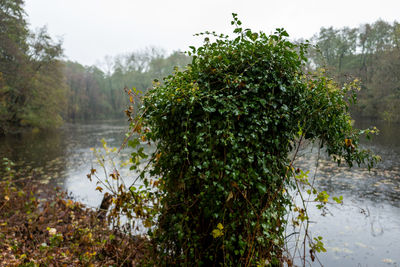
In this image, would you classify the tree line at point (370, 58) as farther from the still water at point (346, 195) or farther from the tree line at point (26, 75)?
the tree line at point (26, 75)

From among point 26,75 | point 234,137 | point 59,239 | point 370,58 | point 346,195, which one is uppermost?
Result: point 370,58

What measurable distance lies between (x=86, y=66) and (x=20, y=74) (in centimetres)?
5161

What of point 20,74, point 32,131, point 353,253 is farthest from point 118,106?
point 353,253

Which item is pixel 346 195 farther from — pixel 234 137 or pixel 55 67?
pixel 55 67

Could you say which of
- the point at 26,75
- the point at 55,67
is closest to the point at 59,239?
the point at 26,75

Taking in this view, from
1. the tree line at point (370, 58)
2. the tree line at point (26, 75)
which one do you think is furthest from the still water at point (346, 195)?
the tree line at point (370, 58)

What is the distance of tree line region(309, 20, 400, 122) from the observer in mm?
26016

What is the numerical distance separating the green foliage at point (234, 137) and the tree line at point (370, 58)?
24.5 metres

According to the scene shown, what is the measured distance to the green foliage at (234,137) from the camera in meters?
2.10

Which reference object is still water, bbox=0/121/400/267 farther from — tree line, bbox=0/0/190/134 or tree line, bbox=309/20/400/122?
tree line, bbox=309/20/400/122

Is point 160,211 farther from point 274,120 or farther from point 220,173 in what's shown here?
point 274,120

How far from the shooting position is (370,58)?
1335 inches

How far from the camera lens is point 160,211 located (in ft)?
7.93

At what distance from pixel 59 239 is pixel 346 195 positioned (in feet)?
26.5
